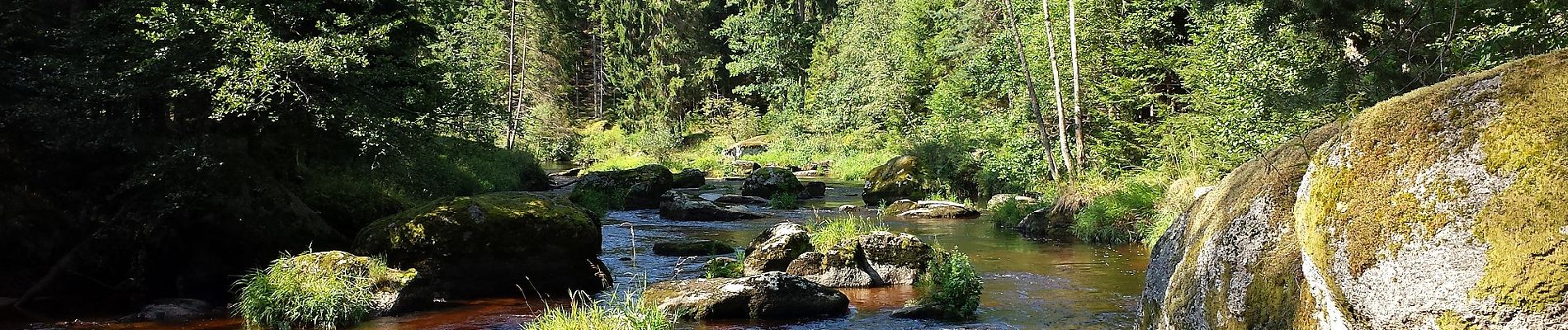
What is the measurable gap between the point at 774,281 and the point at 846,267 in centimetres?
228

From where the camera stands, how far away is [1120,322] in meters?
10.0

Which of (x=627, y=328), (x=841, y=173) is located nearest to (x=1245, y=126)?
(x=627, y=328)

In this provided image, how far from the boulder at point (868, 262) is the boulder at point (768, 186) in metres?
15.1

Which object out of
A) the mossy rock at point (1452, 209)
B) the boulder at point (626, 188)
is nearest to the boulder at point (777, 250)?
the mossy rock at point (1452, 209)

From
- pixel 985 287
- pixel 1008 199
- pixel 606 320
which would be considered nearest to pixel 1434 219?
pixel 606 320

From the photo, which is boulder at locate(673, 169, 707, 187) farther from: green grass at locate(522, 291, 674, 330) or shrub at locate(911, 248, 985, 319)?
green grass at locate(522, 291, 674, 330)

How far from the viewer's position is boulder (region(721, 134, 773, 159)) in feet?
167

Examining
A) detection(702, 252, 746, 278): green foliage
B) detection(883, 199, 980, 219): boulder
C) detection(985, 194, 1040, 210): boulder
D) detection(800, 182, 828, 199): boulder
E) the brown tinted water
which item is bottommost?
the brown tinted water

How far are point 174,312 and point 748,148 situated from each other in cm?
4117

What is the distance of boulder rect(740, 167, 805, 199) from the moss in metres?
24.7

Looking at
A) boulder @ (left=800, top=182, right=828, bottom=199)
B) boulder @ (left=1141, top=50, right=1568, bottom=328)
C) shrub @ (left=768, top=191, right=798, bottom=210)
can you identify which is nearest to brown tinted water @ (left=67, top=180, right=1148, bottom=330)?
boulder @ (left=1141, top=50, right=1568, bottom=328)

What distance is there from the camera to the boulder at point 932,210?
2148 cm

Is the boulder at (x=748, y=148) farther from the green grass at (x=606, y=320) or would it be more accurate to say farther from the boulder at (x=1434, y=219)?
the boulder at (x=1434, y=219)

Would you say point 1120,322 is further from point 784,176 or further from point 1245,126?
point 784,176
